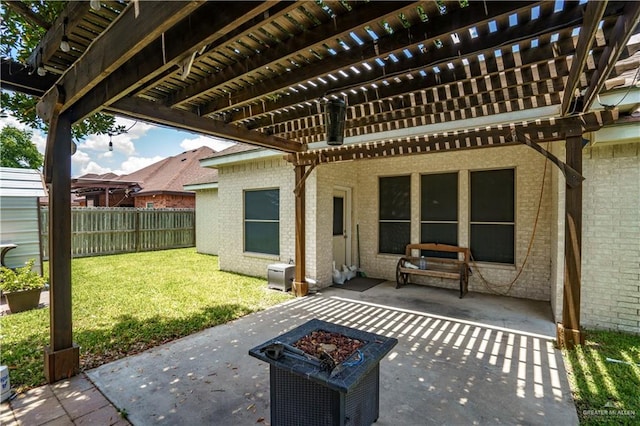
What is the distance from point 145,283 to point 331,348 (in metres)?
5.96

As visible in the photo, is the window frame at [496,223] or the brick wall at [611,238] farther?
the window frame at [496,223]

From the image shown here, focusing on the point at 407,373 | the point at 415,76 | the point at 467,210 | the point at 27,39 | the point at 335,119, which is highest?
the point at 27,39

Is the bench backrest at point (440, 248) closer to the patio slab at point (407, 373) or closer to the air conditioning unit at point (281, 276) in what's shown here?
the patio slab at point (407, 373)

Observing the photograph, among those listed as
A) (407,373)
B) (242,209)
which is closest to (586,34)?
(407,373)

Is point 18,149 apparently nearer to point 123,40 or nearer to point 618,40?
point 123,40

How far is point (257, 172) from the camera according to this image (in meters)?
7.57

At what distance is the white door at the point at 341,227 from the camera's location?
7.26 m

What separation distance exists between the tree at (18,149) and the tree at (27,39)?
19.8m

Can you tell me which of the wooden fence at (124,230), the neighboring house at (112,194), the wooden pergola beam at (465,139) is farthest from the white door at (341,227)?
the neighboring house at (112,194)

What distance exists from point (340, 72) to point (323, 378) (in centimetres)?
262

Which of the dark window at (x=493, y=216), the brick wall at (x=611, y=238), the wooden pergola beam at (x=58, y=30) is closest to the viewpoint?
the wooden pergola beam at (x=58, y=30)

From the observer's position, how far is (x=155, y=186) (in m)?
16.7

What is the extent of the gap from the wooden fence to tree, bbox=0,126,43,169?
501 inches

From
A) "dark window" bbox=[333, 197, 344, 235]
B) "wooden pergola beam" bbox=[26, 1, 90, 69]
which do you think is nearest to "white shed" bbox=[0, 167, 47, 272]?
"wooden pergola beam" bbox=[26, 1, 90, 69]
